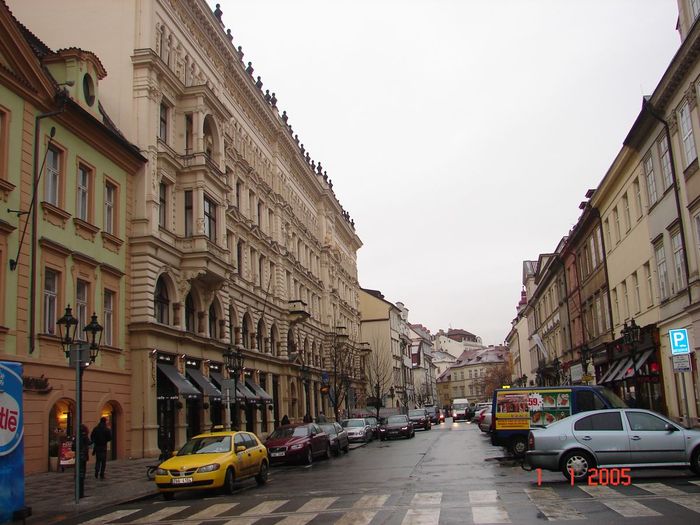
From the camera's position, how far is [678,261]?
27281mm

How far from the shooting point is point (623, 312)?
37625 mm

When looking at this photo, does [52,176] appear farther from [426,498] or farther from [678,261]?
[678,261]

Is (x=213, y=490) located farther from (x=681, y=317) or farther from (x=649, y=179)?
(x=649, y=179)

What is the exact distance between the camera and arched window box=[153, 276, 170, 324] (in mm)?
30625

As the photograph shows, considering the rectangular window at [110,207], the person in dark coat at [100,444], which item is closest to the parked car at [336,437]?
the person in dark coat at [100,444]

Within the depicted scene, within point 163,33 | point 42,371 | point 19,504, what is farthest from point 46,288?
point 163,33

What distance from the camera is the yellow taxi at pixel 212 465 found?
16.7 m

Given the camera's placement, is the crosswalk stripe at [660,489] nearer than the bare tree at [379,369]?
Yes

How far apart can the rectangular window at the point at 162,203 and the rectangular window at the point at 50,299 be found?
26.4 ft

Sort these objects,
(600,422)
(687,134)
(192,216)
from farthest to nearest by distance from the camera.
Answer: (192,216) → (687,134) → (600,422)

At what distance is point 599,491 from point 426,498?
3.26 meters

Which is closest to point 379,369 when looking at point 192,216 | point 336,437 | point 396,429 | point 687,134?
point 396,429

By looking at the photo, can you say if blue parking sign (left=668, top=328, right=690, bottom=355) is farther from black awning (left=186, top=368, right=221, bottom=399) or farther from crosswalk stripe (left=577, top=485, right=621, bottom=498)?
black awning (left=186, top=368, right=221, bottom=399)
